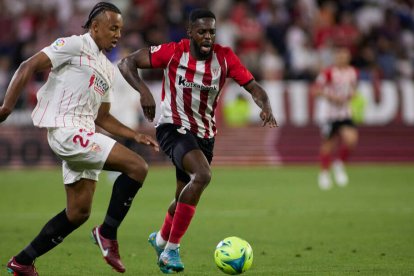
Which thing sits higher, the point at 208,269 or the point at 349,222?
the point at 208,269

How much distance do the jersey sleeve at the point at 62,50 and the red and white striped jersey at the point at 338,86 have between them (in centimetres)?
1097

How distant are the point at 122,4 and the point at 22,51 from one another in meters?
3.47

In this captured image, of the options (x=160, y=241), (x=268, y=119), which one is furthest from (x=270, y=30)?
(x=268, y=119)

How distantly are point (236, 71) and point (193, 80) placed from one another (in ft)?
1.36

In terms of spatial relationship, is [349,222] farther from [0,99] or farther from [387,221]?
[0,99]

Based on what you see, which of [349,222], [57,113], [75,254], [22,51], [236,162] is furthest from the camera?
[22,51]

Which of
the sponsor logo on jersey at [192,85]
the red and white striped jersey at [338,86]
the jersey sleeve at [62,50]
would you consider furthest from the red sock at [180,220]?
the red and white striped jersey at [338,86]

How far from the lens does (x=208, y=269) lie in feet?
25.6

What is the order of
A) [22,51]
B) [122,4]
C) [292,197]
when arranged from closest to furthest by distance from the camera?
[292,197]
[22,51]
[122,4]

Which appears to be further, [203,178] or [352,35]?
[352,35]

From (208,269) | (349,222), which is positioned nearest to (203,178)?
(208,269)

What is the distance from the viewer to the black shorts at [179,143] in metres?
7.87

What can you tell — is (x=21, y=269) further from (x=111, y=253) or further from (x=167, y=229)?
(x=167, y=229)

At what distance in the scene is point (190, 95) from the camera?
8.16 m
